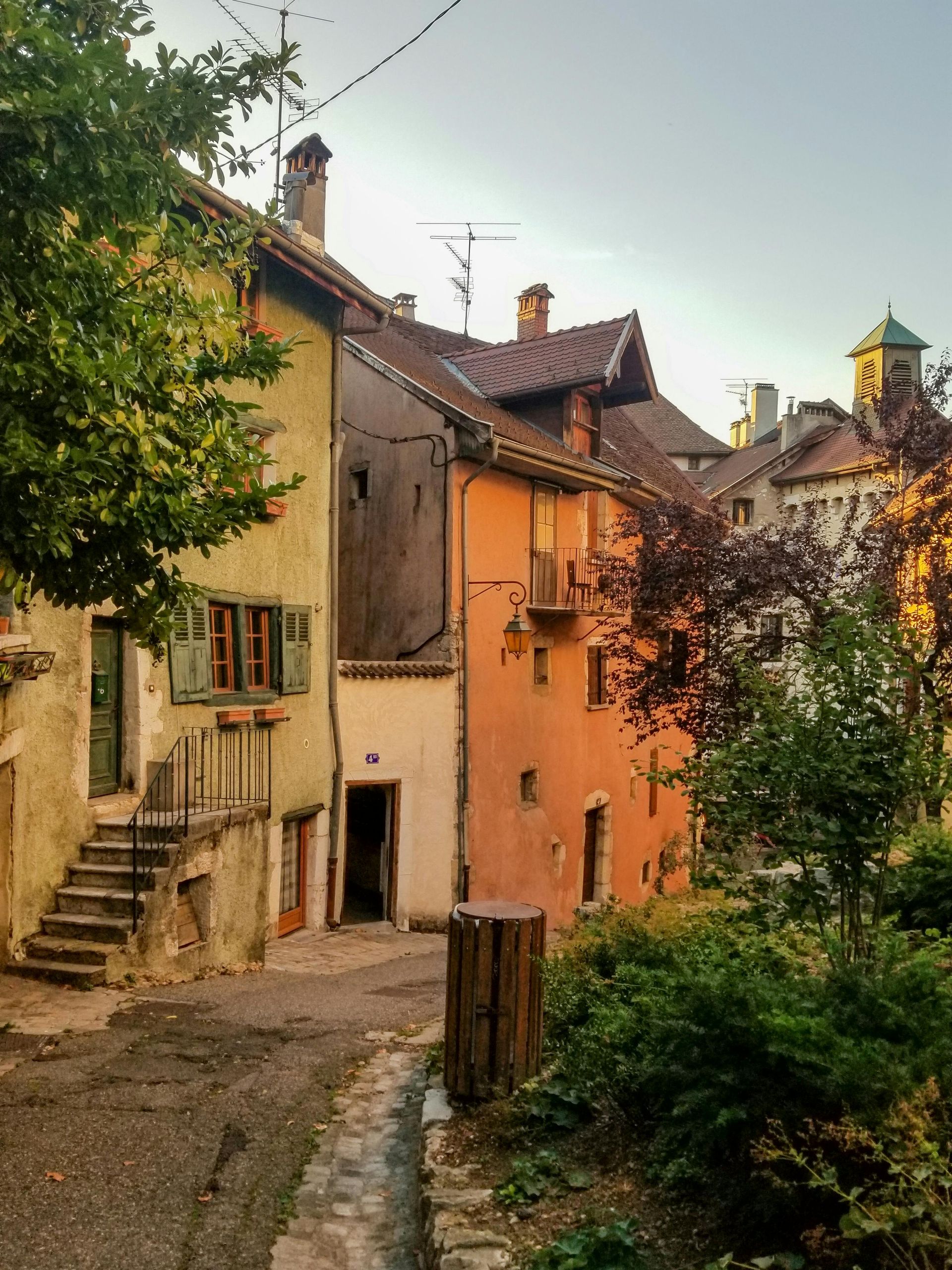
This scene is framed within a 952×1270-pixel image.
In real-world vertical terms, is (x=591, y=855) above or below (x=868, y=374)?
below

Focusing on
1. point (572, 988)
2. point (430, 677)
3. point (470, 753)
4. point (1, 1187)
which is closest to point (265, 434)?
point (430, 677)

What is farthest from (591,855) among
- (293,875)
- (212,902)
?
(212,902)

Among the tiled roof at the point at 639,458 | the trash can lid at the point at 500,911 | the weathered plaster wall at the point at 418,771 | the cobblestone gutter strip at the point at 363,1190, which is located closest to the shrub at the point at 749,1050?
the trash can lid at the point at 500,911

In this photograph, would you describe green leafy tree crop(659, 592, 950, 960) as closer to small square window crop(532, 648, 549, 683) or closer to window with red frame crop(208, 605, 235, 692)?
window with red frame crop(208, 605, 235, 692)

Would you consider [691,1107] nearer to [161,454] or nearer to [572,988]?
[572,988]

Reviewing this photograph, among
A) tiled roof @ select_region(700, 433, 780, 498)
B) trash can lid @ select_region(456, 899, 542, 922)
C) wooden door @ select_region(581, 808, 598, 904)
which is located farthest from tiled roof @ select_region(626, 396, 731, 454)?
trash can lid @ select_region(456, 899, 542, 922)

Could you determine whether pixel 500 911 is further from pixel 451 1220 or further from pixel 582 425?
pixel 582 425

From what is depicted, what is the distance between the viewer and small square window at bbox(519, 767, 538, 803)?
19234 millimetres

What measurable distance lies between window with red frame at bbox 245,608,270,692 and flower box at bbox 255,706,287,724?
0.97ft

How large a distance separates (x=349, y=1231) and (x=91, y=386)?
4.37 metres

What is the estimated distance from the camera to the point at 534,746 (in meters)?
19.3

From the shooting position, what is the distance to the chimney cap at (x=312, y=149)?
54.1 feet

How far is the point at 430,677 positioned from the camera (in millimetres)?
16719

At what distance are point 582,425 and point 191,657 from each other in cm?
1110
